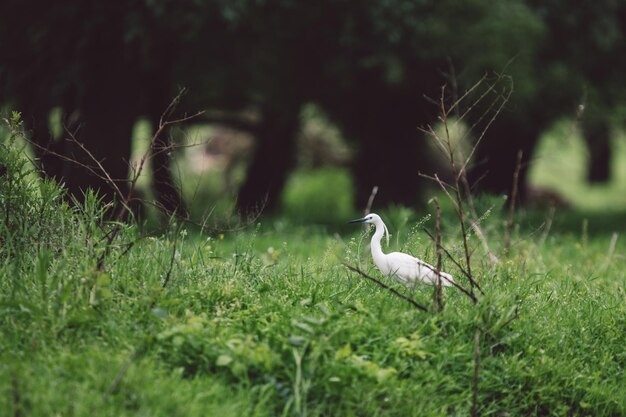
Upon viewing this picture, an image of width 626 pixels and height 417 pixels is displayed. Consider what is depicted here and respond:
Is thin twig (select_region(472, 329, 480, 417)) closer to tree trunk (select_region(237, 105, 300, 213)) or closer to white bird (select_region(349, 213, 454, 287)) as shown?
white bird (select_region(349, 213, 454, 287))

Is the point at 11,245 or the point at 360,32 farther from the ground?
the point at 360,32

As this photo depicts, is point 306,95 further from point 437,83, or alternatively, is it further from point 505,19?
point 505,19

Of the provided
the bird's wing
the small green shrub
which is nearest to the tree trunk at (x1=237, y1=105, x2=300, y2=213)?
the small green shrub

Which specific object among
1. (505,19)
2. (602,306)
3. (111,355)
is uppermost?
(505,19)

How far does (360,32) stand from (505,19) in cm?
216

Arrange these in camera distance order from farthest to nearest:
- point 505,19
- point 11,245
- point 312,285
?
1. point 505,19
2. point 312,285
3. point 11,245

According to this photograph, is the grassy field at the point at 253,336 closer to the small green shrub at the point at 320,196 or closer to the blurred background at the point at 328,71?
the blurred background at the point at 328,71

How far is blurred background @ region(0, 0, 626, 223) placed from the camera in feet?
35.9

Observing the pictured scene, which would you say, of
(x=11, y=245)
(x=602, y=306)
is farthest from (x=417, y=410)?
(x=11, y=245)

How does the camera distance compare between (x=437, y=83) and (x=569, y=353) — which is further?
(x=437, y=83)

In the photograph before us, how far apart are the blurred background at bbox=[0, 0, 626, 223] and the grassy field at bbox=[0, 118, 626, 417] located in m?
2.36

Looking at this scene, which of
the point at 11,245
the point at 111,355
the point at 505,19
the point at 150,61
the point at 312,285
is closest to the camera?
the point at 111,355

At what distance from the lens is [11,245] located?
5.23 meters

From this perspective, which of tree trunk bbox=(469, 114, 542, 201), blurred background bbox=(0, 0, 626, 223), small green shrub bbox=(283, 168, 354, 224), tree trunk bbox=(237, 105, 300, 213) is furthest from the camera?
tree trunk bbox=(237, 105, 300, 213)
